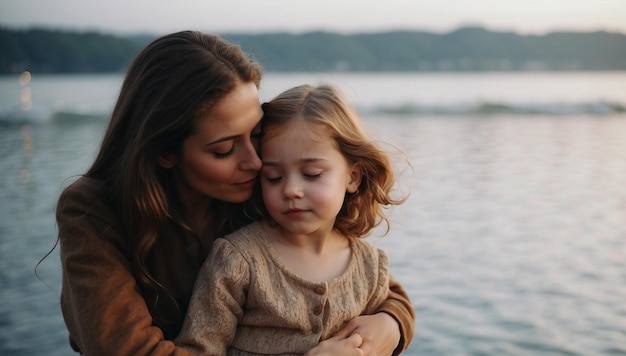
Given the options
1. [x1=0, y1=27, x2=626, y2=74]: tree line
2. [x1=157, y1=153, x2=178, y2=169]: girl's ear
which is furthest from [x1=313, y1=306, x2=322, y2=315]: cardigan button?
[x1=0, y1=27, x2=626, y2=74]: tree line

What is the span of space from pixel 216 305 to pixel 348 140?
566mm

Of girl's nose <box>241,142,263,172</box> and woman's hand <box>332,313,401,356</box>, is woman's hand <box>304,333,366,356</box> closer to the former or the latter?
woman's hand <box>332,313,401,356</box>

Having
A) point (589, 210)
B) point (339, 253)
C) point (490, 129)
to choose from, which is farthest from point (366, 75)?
point (339, 253)

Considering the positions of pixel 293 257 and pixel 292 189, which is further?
pixel 293 257

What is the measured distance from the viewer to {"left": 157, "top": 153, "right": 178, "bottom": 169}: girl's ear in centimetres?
186

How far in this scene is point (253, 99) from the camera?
1.85 metres

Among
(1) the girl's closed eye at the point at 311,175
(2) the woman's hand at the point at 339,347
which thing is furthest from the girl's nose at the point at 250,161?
(2) the woman's hand at the point at 339,347

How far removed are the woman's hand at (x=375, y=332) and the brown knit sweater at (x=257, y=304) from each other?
3cm

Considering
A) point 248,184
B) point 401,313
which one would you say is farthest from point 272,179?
point 401,313

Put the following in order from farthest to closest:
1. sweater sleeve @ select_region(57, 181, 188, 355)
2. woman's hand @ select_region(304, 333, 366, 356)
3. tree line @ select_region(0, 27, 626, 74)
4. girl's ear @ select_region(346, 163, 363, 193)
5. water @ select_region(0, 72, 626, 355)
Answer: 1. tree line @ select_region(0, 27, 626, 74)
2. water @ select_region(0, 72, 626, 355)
3. girl's ear @ select_region(346, 163, 363, 193)
4. woman's hand @ select_region(304, 333, 366, 356)
5. sweater sleeve @ select_region(57, 181, 188, 355)

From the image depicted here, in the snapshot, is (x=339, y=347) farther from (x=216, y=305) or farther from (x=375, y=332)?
(x=216, y=305)

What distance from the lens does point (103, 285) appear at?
1.71 metres

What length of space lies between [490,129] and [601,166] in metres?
4.05

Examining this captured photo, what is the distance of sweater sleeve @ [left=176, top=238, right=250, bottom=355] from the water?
62 centimetres
